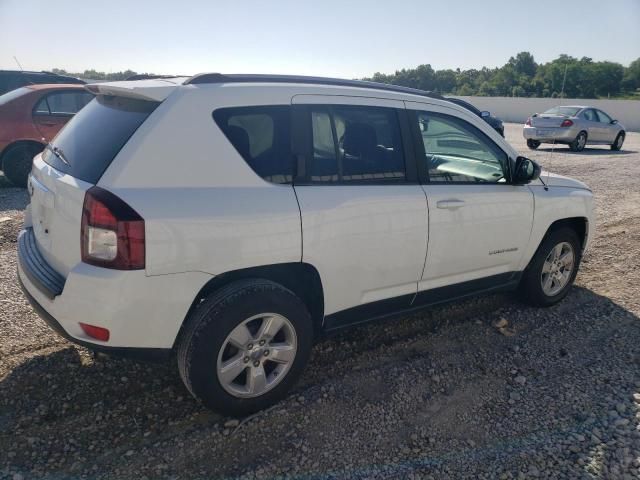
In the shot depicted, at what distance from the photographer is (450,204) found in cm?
347

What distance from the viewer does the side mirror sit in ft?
12.6

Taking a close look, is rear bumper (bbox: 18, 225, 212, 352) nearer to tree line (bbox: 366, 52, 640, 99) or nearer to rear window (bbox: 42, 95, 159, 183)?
rear window (bbox: 42, 95, 159, 183)

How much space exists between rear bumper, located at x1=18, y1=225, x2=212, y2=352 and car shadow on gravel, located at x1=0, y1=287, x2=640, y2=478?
22.1 inches

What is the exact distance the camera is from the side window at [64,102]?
27.6 ft

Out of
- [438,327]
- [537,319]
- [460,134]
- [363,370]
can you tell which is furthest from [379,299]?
[537,319]

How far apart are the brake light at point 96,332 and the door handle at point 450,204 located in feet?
7.22

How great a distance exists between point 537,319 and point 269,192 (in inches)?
111

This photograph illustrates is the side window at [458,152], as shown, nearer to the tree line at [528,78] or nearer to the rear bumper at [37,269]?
the rear bumper at [37,269]

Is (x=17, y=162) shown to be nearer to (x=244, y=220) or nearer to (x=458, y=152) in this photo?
(x=244, y=220)

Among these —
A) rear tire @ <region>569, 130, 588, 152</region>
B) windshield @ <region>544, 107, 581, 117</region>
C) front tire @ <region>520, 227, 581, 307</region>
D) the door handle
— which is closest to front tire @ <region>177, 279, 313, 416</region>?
the door handle

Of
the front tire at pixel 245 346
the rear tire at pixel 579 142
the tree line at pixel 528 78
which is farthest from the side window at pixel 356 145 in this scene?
the tree line at pixel 528 78

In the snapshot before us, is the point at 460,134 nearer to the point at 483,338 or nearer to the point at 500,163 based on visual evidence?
the point at 500,163

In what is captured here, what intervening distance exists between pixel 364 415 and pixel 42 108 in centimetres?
788

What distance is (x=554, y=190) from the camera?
423cm
